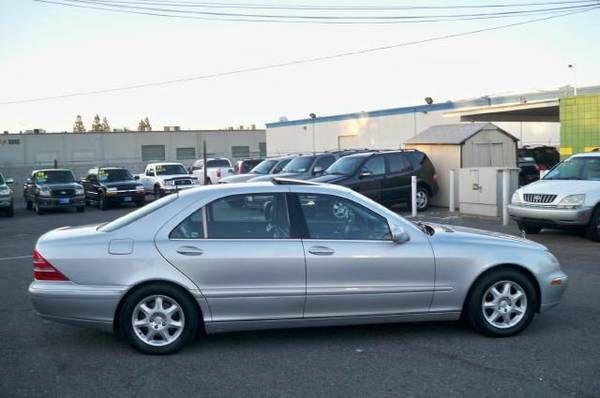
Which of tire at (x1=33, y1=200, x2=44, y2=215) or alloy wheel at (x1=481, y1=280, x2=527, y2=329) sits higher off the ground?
alloy wheel at (x1=481, y1=280, x2=527, y2=329)

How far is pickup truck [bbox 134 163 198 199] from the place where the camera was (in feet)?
88.0

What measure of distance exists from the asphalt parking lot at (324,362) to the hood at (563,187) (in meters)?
5.29

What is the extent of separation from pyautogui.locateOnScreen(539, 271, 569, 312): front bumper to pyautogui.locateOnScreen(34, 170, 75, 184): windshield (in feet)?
70.1

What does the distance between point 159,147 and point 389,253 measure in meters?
54.8

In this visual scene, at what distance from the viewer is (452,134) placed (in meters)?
19.6

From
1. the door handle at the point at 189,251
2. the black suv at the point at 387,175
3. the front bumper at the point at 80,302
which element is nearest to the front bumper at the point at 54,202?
the black suv at the point at 387,175

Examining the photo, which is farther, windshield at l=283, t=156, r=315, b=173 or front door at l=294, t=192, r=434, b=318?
windshield at l=283, t=156, r=315, b=173

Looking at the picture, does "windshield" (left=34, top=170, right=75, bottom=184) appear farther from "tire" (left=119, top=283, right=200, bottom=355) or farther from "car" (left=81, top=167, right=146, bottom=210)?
"tire" (left=119, top=283, right=200, bottom=355)

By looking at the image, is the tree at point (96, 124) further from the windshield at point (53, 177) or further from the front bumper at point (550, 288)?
the front bumper at point (550, 288)

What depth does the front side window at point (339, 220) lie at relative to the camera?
19.9ft

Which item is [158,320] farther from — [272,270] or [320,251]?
[320,251]

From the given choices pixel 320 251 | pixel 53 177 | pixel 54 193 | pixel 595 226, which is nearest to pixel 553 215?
pixel 595 226

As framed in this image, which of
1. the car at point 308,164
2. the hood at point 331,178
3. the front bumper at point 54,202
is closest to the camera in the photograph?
the hood at point 331,178

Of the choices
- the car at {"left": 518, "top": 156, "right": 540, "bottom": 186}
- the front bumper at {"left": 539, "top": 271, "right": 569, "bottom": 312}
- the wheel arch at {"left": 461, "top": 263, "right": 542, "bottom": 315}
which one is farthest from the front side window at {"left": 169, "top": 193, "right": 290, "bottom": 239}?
the car at {"left": 518, "top": 156, "right": 540, "bottom": 186}
